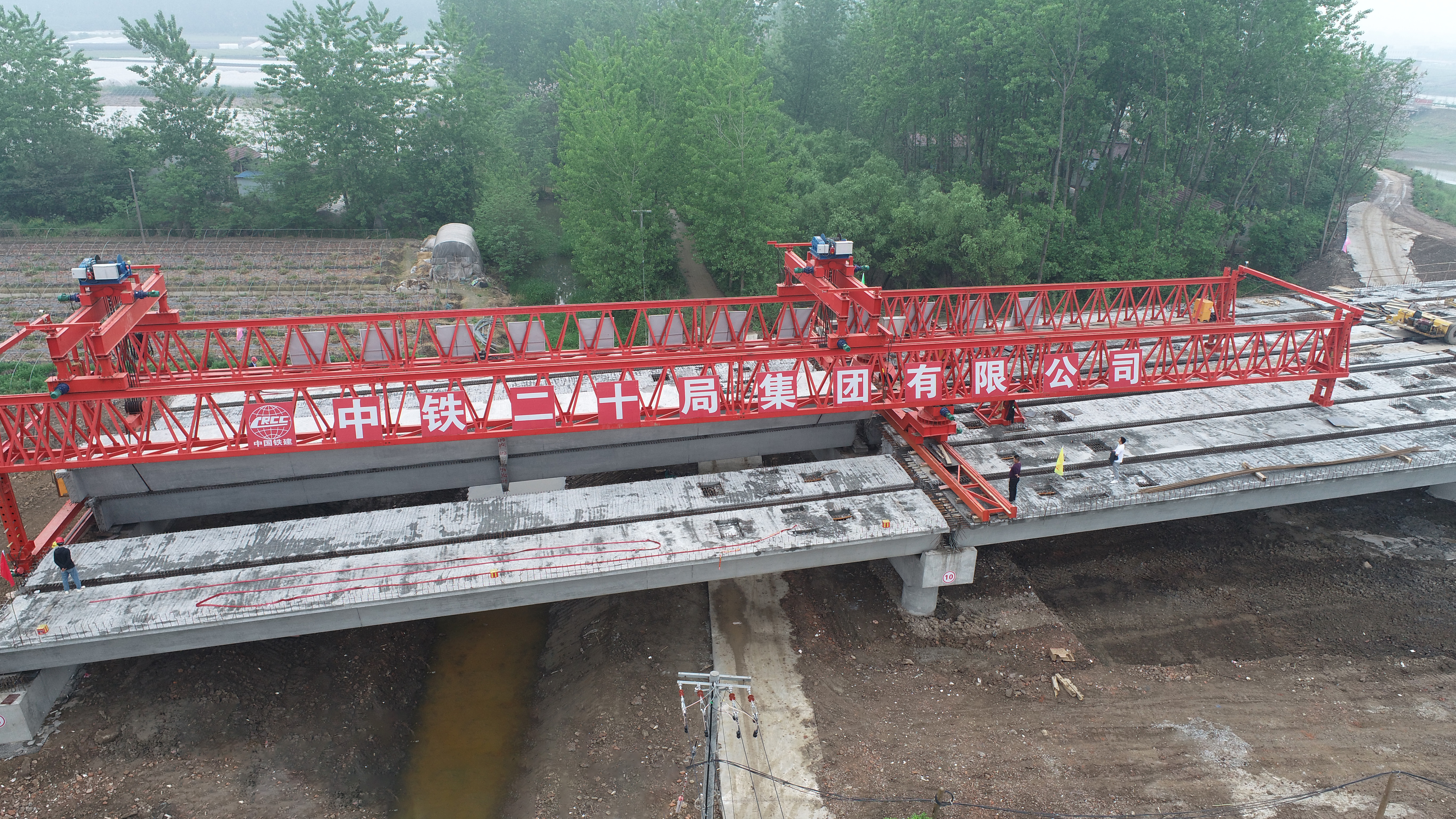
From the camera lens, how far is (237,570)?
19.5 metres

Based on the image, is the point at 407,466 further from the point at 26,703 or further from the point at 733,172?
the point at 733,172

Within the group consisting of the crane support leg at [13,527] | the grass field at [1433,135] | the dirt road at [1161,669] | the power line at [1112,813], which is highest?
the grass field at [1433,135]

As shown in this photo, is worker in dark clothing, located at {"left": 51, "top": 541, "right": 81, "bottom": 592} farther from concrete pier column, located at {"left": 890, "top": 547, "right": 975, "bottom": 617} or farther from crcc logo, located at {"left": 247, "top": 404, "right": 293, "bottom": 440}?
concrete pier column, located at {"left": 890, "top": 547, "right": 975, "bottom": 617}

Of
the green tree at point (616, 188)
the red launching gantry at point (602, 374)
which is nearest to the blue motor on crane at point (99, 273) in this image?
the red launching gantry at point (602, 374)

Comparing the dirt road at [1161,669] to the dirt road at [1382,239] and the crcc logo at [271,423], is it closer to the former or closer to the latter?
the crcc logo at [271,423]

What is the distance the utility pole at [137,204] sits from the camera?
46.9m

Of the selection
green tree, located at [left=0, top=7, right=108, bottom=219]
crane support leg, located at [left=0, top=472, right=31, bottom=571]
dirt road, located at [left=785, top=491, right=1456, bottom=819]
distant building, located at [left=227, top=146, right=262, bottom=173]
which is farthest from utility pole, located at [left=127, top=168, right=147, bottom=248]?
dirt road, located at [left=785, top=491, right=1456, bottom=819]

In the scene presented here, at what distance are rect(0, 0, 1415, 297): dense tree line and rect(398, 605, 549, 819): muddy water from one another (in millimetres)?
21805

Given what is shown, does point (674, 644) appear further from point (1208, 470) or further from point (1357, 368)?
point (1357, 368)

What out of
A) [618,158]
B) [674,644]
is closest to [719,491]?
[674,644]

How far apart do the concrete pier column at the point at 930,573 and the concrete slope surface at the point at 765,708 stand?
3442 millimetres

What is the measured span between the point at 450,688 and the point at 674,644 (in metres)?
6.15

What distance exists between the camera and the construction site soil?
1708cm

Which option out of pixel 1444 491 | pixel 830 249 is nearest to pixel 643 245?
pixel 830 249
